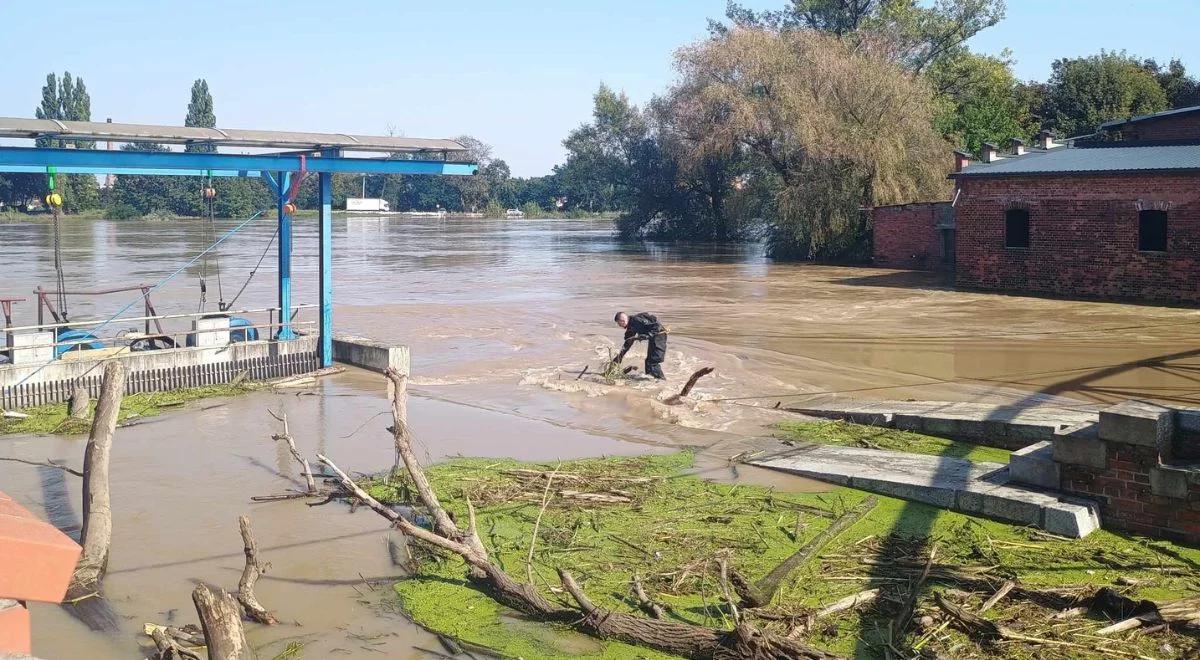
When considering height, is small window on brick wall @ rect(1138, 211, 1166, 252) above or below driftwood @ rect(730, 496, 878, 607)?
above

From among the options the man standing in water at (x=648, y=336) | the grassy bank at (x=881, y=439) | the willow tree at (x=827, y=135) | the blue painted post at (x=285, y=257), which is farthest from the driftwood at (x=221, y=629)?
the willow tree at (x=827, y=135)

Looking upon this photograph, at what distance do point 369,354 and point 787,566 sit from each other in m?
11.8

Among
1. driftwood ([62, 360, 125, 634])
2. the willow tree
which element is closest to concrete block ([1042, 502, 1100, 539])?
driftwood ([62, 360, 125, 634])

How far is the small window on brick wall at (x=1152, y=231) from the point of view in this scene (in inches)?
1040

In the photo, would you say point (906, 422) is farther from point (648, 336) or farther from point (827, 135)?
point (827, 135)

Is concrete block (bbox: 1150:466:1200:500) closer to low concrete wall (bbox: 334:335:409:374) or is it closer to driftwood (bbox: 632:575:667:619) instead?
driftwood (bbox: 632:575:667:619)

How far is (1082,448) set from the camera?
Result: 28.0 ft

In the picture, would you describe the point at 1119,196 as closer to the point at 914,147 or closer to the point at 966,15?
the point at 914,147

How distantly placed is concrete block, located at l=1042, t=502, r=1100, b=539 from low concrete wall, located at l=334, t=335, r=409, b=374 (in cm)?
1112

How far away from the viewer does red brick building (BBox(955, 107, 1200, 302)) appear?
2578 centimetres

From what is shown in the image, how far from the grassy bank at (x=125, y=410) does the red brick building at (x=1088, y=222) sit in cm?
2080

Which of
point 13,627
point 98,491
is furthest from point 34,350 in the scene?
point 13,627

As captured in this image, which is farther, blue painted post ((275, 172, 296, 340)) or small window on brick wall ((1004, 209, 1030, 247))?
small window on brick wall ((1004, 209, 1030, 247))

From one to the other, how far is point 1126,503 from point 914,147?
34834 mm
